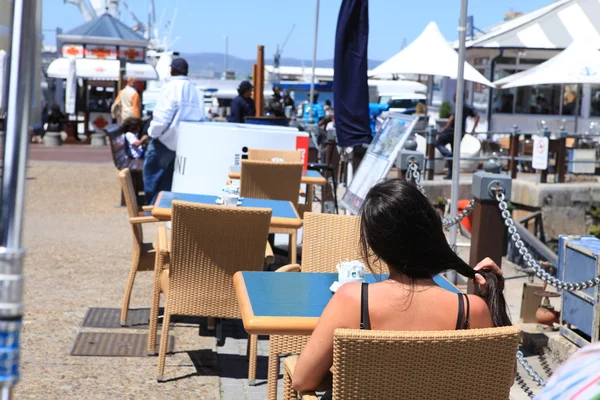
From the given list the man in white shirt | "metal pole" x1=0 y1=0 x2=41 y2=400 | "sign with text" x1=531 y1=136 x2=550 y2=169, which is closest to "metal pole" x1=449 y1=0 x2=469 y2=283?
the man in white shirt

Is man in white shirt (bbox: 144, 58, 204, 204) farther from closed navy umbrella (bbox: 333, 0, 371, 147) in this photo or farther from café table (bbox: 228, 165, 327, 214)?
closed navy umbrella (bbox: 333, 0, 371, 147)

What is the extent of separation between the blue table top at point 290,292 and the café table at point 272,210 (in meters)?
1.44

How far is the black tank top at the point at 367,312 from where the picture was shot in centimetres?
281

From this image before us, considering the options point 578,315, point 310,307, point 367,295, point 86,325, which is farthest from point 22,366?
point 578,315

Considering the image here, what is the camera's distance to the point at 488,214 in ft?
18.2

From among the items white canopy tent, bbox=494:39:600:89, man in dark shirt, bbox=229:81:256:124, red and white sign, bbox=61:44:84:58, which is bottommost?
man in dark shirt, bbox=229:81:256:124

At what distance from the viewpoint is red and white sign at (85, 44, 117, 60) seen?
3184 centimetres

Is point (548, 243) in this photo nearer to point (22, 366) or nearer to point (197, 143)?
point (197, 143)

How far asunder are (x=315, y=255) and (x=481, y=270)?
1.65m

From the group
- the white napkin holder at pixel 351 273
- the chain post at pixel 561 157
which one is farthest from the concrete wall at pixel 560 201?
the white napkin holder at pixel 351 273

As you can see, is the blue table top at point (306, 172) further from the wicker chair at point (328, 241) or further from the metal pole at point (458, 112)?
the wicker chair at point (328, 241)

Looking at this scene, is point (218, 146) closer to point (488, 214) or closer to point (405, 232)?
point (488, 214)

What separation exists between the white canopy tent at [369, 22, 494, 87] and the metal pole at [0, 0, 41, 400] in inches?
529

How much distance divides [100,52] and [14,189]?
3154 centimetres
